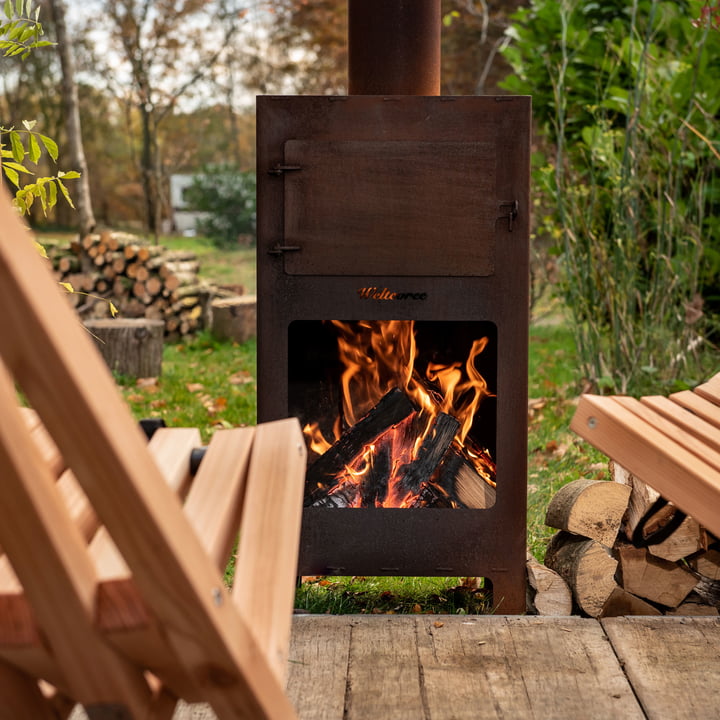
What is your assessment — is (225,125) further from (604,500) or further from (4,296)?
(4,296)

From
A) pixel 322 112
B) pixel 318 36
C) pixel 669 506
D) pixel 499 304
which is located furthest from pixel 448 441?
pixel 318 36

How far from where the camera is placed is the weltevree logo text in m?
2.20

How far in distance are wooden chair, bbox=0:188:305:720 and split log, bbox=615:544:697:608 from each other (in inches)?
54.6

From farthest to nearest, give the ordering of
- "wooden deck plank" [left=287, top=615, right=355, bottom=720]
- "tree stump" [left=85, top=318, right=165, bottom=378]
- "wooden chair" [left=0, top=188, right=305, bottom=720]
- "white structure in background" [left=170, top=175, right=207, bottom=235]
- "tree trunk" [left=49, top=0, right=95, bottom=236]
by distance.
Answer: "white structure in background" [left=170, top=175, right=207, bottom=235] < "tree trunk" [left=49, top=0, right=95, bottom=236] < "tree stump" [left=85, top=318, right=165, bottom=378] < "wooden deck plank" [left=287, top=615, right=355, bottom=720] < "wooden chair" [left=0, top=188, right=305, bottom=720]

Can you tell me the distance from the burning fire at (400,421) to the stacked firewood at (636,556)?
9.6 inches

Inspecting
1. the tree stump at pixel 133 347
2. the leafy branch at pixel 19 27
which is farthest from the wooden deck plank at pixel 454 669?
the tree stump at pixel 133 347

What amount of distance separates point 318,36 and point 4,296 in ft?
40.5

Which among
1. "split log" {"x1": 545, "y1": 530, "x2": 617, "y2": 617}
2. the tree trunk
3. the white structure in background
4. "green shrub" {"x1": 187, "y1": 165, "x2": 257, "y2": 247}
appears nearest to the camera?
"split log" {"x1": 545, "y1": 530, "x2": 617, "y2": 617}

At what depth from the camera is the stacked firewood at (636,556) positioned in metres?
2.26

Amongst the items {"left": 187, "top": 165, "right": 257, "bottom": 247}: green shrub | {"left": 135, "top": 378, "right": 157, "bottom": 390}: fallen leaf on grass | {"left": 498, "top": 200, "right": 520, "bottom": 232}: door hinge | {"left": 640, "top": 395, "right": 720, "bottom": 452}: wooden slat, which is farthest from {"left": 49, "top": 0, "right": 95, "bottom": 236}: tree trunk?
{"left": 640, "top": 395, "right": 720, "bottom": 452}: wooden slat

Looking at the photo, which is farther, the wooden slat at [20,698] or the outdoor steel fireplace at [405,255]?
the outdoor steel fireplace at [405,255]

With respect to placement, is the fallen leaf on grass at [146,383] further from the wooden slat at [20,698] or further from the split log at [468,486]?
the wooden slat at [20,698]

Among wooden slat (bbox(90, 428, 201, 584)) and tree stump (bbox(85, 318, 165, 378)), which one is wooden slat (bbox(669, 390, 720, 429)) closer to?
wooden slat (bbox(90, 428, 201, 584))

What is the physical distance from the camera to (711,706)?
1801 mm
